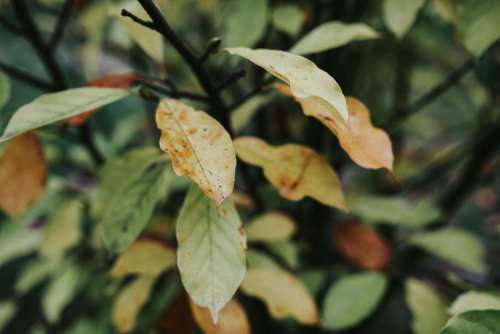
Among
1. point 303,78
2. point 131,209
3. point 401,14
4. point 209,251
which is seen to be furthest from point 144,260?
point 401,14

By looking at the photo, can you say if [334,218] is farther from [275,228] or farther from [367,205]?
[275,228]

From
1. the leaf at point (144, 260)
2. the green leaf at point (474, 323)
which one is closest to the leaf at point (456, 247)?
the green leaf at point (474, 323)

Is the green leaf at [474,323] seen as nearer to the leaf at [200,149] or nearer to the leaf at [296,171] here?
the leaf at [296,171]

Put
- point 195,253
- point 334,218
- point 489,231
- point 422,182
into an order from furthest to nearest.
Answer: point 489,231 < point 422,182 < point 334,218 < point 195,253

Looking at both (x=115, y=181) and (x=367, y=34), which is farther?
(x=115, y=181)

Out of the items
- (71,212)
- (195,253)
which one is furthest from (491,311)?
(71,212)
